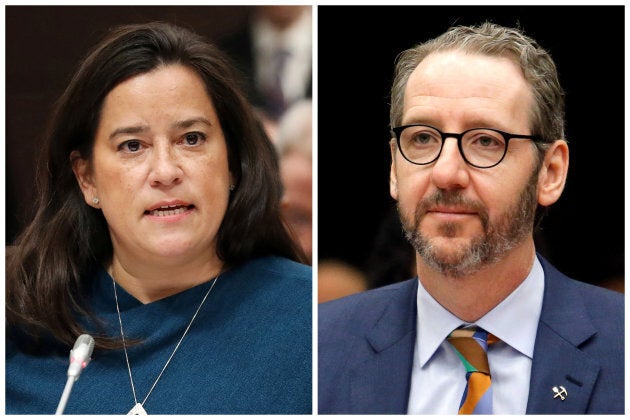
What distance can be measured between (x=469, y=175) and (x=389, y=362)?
721 mm

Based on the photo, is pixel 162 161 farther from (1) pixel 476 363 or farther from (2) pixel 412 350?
(1) pixel 476 363

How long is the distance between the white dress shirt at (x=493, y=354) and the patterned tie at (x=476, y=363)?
0.02 metres

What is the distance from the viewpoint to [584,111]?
3.23 m

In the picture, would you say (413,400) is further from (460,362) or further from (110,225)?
(110,225)

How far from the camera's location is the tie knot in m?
3.08

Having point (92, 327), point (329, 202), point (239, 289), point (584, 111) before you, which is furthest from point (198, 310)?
point (584, 111)

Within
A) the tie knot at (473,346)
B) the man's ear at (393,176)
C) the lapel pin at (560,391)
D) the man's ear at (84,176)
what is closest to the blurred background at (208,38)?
the man's ear at (84,176)

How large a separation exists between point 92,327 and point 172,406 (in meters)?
0.42

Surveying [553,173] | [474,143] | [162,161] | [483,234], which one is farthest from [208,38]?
[553,173]

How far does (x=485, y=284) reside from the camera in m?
3.10

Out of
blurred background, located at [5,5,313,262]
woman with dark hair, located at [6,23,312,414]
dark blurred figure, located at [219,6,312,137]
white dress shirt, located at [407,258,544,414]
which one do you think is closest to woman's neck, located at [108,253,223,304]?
woman with dark hair, located at [6,23,312,414]

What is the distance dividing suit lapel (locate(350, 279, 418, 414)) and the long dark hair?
1.33 feet

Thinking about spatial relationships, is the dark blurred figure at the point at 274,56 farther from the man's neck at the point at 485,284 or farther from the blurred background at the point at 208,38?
the man's neck at the point at 485,284

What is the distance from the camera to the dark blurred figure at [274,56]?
332 cm
